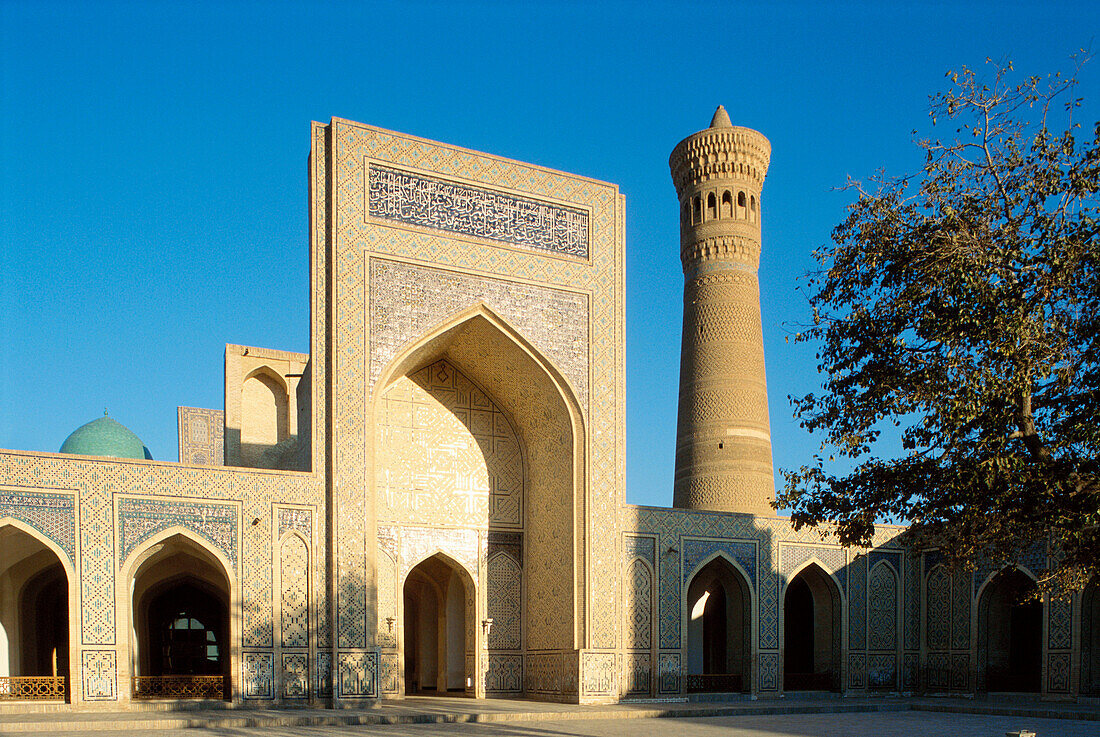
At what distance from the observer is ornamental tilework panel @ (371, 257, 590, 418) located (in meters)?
12.2

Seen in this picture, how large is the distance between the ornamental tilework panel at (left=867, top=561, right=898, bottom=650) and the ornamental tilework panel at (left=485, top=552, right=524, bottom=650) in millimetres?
4928

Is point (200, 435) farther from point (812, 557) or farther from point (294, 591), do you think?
point (812, 557)

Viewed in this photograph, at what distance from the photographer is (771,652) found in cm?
1430

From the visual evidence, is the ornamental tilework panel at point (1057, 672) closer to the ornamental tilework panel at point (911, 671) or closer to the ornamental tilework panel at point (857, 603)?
the ornamental tilework panel at point (911, 671)

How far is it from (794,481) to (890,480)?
0.66 meters

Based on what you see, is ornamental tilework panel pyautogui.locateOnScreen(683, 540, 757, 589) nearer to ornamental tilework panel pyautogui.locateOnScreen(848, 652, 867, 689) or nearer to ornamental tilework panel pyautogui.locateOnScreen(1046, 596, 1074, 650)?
ornamental tilework panel pyautogui.locateOnScreen(848, 652, 867, 689)

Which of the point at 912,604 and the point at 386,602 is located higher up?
the point at 386,602

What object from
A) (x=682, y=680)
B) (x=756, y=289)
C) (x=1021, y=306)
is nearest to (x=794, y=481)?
(x=1021, y=306)

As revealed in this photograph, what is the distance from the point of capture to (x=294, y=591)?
11.3 metres

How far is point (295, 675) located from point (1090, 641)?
9.70m

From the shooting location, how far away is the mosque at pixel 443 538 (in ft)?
36.2

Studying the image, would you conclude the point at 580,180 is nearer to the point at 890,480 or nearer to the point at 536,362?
the point at 536,362

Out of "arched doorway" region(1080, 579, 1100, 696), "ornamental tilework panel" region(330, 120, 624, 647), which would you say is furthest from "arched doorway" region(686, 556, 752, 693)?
"arched doorway" region(1080, 579, 1100, 696)

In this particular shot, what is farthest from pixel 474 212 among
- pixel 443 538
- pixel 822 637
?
pixel 822 637
